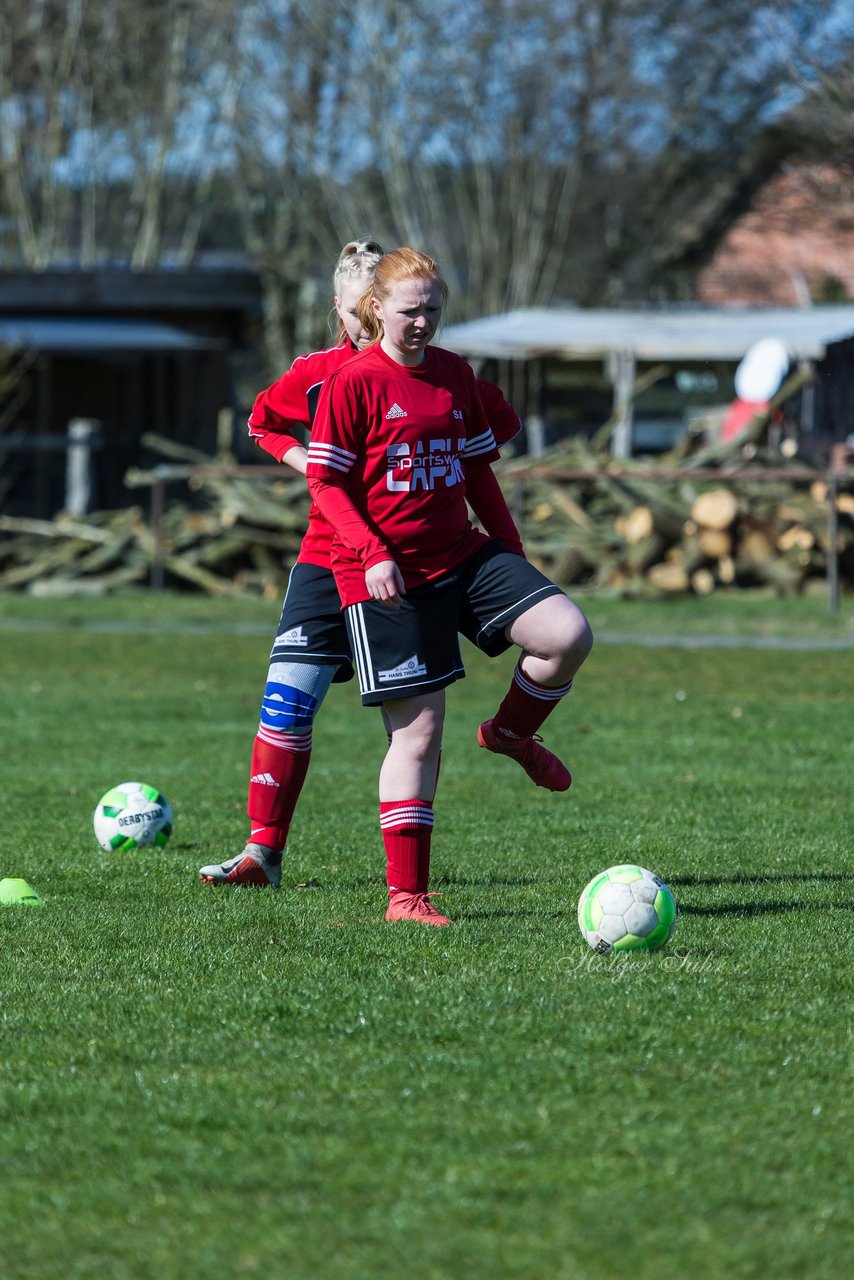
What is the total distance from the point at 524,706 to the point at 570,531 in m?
14.1

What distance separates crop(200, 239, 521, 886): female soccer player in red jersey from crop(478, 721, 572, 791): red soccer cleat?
1.73 ft

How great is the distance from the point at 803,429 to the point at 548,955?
22892 millimetres

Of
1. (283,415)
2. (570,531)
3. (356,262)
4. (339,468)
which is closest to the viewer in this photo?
(339,468)

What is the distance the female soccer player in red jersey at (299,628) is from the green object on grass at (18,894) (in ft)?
1.89

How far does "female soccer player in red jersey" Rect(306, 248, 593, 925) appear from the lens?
5.32 metres

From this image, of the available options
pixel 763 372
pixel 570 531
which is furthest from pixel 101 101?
pixel 570 531

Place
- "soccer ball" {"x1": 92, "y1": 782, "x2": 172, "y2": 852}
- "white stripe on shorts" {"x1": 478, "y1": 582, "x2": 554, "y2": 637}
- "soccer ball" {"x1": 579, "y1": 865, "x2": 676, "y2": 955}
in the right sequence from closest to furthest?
"soccer ball" {"x1": 579, "y1": 865, "x2": 676, "y2": 955}, "white stripe on shorts" {"x1": 478, "y1": 582, "x2": 554, "y2": 637}, "soccer ball" {"x1": 92, "y1": 782, "x2": 172, "y2": 852}

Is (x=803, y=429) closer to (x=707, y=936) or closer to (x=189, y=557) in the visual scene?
(x=189, y=557)

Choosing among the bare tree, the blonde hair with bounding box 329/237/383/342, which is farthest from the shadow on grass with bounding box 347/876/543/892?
the bare tree

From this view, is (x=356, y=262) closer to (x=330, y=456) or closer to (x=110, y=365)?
(x=330, y=456)

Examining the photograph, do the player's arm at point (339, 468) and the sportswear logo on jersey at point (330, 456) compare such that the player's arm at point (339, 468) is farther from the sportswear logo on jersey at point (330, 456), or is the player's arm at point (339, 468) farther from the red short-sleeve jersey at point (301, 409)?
the red short-sleeve jersey at point (301, 409)

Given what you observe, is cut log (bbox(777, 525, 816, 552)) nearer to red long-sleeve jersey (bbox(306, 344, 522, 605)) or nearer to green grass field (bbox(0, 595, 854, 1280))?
green grass field (bbox(0, 595, 854, 1280))

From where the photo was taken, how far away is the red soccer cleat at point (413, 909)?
18.0 feet

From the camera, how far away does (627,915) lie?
498cm
